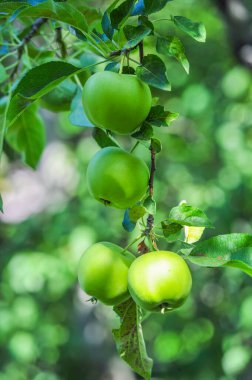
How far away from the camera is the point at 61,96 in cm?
90

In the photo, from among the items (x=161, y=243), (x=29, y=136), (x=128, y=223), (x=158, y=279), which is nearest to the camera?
(x=158, y=279)

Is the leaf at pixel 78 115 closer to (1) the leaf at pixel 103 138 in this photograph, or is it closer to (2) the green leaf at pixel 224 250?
(1) the leaf at pixel 103 138

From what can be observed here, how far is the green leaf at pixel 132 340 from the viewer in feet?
2.16

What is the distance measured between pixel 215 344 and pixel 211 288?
0.36 meters

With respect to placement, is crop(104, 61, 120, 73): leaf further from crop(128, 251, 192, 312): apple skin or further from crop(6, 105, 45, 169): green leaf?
crop(6, 105, 45, 169): green leaf

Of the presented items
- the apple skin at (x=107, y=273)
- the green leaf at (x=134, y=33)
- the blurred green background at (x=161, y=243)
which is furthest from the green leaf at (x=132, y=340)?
the blurred green background at (x=161, y=243)

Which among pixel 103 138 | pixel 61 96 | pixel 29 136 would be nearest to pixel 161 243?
pixel 29 136

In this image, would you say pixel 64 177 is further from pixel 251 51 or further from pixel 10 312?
pixel 251 51

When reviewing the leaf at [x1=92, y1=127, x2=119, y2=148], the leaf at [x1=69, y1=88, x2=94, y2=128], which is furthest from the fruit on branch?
the leaf at [x1=92, y1=127, x2=119, y2=148]

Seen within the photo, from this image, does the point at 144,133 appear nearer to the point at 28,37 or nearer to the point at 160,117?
the point at 160,117

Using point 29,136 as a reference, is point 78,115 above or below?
above

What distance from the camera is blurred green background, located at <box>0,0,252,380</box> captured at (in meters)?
2.93

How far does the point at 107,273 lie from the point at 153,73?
0.21m

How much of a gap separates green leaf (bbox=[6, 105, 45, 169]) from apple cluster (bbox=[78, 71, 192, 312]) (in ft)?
1.30
